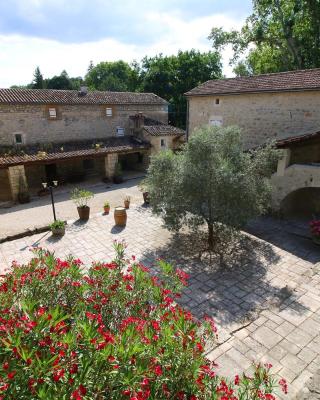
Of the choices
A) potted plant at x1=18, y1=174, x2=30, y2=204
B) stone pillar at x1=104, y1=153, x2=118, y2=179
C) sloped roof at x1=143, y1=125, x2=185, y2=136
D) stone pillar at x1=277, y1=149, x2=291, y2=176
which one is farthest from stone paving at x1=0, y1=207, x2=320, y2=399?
sloped roof at x1=143, y1=125, x2=185, y2=136

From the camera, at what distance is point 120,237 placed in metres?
11.4

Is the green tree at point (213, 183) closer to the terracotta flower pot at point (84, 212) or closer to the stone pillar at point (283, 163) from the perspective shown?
the stone pillar at point (283, 163)


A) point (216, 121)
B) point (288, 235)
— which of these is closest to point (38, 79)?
point (216, 121)

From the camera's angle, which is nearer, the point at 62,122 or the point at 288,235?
the point at 288,235

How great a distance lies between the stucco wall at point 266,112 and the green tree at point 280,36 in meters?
11.8

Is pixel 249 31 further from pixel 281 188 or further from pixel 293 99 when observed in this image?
pixel 281 188

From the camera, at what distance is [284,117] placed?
14234 mm

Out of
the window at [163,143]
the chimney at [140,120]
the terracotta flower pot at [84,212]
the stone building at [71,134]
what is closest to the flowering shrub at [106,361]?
the terracotta flower pot at [84,212]

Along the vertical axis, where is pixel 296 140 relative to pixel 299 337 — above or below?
above

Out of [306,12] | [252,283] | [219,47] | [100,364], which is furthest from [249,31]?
[100,364]

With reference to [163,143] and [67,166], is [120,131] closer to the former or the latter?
[163,143]

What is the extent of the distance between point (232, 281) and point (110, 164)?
49.1 feet

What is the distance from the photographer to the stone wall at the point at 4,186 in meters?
17.3

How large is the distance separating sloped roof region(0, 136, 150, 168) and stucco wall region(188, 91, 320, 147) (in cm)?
674
